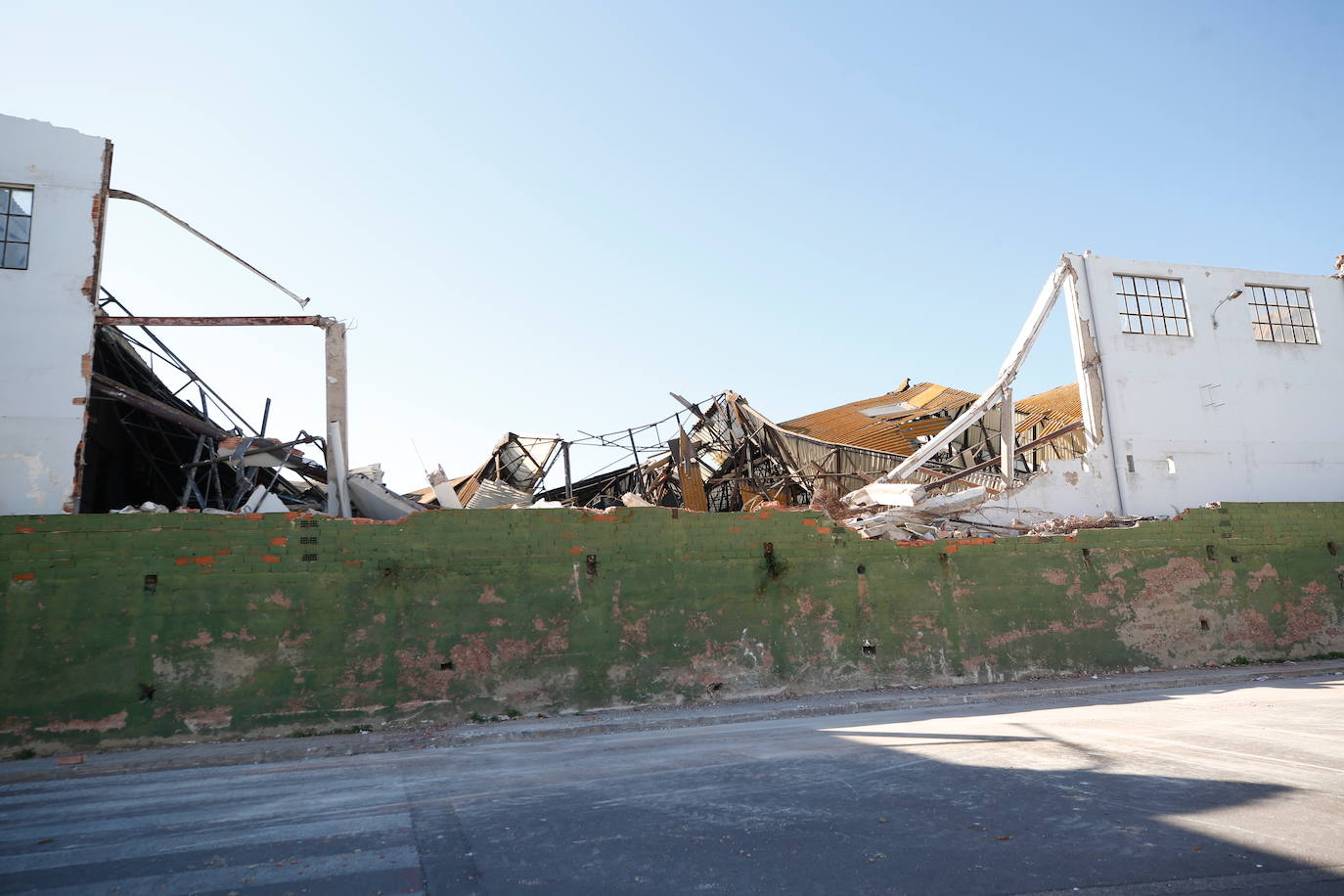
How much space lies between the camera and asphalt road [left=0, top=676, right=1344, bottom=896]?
412 cm

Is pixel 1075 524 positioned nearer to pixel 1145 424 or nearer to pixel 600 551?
pixel 1145 424

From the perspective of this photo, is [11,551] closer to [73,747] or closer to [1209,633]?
[73,747]

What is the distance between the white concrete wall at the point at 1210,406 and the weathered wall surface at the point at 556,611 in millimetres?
2276

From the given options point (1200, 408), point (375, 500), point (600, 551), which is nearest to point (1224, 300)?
point (1200, 408)

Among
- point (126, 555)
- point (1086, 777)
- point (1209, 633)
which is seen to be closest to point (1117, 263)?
point (1209, 633)

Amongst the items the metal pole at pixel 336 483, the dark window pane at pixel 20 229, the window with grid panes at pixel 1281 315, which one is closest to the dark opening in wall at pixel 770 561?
the metal pole at pixel 336 483

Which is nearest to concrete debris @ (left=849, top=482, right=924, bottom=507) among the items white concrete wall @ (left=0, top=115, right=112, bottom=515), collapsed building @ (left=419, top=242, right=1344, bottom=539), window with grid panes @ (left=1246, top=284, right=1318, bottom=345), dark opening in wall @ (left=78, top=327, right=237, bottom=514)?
collapsed building @ (left=419, top=242, right=1344, bottom=539)

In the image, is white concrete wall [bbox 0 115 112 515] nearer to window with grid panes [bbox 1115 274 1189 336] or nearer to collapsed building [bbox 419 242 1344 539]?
collapsed building [bbox 419 242 1344 539]

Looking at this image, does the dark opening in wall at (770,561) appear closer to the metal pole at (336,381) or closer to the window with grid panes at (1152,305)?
the metal pole at (336,381)

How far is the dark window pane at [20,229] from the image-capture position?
12406 millimetres

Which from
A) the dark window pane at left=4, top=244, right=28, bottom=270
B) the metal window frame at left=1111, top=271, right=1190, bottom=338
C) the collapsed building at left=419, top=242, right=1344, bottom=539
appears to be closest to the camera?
the dark window pane at left=4, top=244, right=28, bottom=270

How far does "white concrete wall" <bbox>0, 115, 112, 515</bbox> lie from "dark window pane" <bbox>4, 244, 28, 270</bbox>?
0.09 m

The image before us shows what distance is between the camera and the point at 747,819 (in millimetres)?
5074

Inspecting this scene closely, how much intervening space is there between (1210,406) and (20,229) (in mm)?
22234
